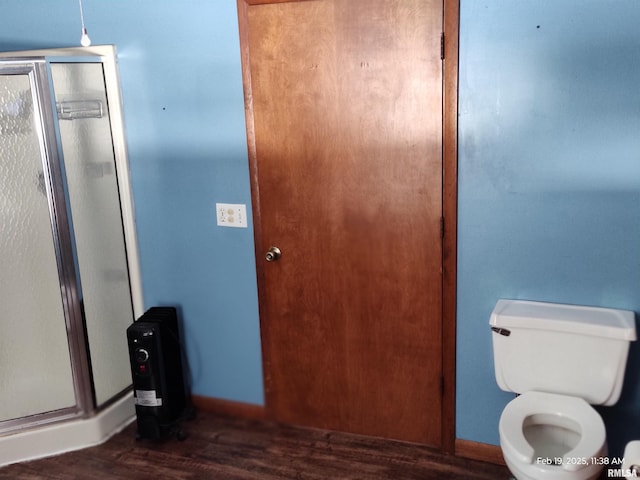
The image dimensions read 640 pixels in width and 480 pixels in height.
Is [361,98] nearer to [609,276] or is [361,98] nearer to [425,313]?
[425,313]

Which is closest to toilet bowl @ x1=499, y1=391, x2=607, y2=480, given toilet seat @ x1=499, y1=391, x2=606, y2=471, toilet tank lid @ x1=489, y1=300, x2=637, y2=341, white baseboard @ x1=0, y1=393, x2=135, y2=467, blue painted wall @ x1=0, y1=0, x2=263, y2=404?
toilet seat @ x1=499, y1=391, x2=606, y2=471

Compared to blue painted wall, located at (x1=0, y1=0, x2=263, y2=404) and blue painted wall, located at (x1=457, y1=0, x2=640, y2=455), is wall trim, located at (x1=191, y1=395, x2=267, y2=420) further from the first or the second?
blue painted wall, located at (x1=457, y1=0, x2=640, y2=455)

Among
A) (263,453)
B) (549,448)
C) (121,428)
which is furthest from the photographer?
(121,428)

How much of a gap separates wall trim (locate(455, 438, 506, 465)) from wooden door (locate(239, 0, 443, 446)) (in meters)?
0.10

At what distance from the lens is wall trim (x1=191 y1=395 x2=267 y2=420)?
10.0ft

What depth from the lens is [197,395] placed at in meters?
3.15

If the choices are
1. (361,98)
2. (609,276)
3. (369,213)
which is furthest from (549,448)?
(361,98)

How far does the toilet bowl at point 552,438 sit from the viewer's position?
6.45 ft

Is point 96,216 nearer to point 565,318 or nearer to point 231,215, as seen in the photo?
point 231,215

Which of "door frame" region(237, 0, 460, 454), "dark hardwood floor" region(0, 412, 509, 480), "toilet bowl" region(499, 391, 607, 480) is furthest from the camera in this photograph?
"dark hardwood floor" region(0, 412, 509, 480)

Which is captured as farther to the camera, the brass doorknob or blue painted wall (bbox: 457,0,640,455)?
the brass doorknob

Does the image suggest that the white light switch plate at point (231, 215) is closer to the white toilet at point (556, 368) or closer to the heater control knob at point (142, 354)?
the heater control knob at point (142, 354)

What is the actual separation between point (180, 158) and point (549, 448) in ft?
6.20

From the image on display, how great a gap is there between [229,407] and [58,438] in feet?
2.52
